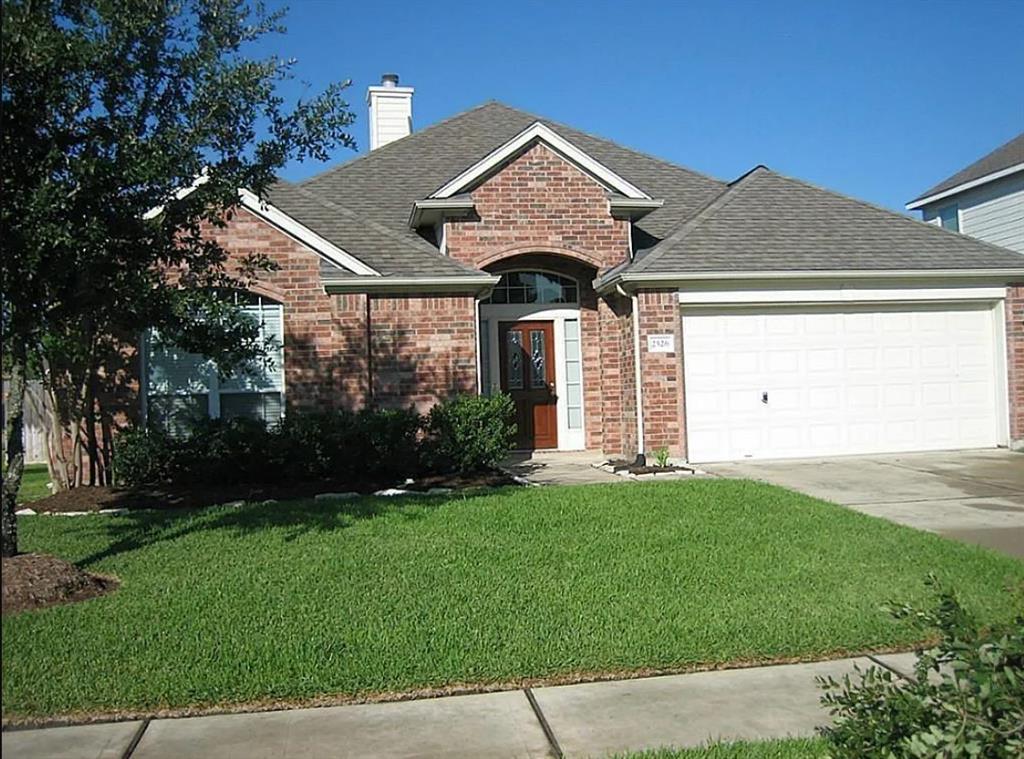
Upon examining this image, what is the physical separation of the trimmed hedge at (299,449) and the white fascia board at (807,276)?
325 centimetres

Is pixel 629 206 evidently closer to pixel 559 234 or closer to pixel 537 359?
pixel 559 234

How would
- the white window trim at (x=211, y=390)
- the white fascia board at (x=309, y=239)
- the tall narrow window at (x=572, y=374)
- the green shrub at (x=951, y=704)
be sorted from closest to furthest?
the green shrub at (x=951, y=704) < the white window trim at (x=211, y=390) < the white fascia board at (x=309, y=239) < the tall narrow window at (x=572, y=374)

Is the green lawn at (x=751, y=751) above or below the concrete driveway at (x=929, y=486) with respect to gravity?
below

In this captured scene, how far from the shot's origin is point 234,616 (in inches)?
231

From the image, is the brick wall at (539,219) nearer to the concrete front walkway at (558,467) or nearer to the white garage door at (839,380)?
the white garage door at (839,380)

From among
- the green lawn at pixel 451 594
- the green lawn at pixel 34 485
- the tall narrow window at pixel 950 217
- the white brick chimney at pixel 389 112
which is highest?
the white brick chimney at pixel 389 112

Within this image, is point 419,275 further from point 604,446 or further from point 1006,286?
point 1006,286

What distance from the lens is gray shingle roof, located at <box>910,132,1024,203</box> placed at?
74.5 ft

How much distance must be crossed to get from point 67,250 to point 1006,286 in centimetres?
1396

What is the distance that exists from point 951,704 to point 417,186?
50.0ft

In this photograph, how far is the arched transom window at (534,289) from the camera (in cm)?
1562

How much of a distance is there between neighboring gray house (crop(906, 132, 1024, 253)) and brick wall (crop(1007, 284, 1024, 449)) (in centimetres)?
825

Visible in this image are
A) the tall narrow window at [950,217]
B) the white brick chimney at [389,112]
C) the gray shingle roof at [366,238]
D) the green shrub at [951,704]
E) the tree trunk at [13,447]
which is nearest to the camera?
the green shrub at [951,704]

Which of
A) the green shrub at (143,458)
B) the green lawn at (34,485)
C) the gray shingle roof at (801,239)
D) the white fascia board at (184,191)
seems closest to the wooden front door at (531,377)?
the gray shingle roof at (801,239)
